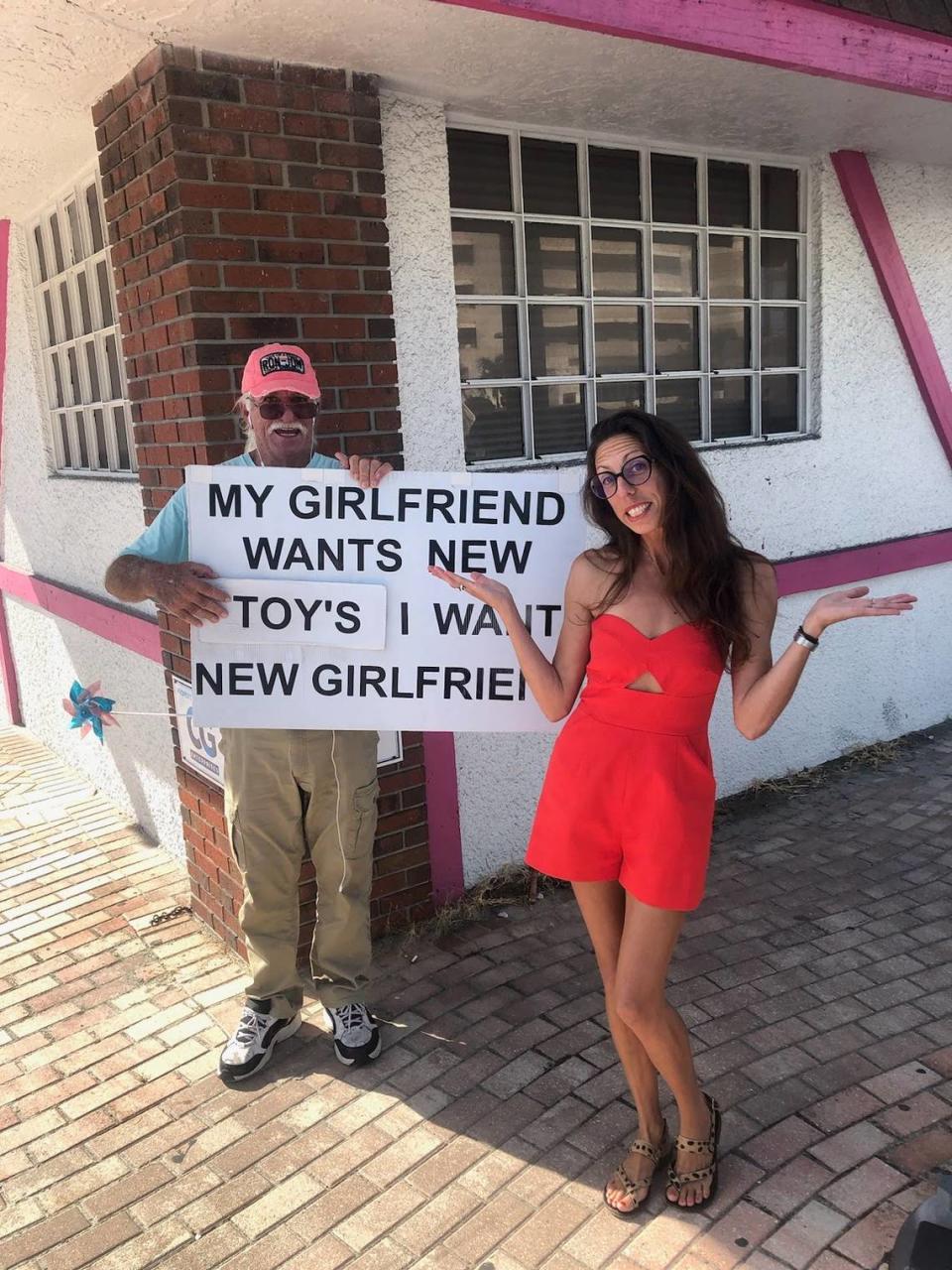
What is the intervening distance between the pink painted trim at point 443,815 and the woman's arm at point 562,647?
53.3 inches

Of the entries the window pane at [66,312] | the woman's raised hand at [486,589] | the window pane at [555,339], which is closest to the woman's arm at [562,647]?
the woman's raised hand at [486,589]

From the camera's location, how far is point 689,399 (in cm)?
478

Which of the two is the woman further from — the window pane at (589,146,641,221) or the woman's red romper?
the window pane at (589,146,641,221)

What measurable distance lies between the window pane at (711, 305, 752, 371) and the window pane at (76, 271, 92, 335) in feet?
10.0

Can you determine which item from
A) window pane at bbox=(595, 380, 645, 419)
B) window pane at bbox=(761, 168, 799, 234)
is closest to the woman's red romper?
window pane at bbox=(595, 380, 645, 419)

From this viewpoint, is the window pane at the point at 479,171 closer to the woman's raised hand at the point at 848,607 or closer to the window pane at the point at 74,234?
the window pane at the point at 74,234

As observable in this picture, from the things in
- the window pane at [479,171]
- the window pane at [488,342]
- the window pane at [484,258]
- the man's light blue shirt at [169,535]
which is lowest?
the man's light blue shirt at [169,535]

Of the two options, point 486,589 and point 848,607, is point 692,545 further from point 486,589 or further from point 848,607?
point 486,589

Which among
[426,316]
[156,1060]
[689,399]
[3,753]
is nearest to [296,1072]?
[156,1060]

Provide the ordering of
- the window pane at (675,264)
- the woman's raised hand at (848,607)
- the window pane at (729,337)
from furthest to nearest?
the window pane at (729,337) < the window pane at (675,264) < the woman's raised hand at (848,607)

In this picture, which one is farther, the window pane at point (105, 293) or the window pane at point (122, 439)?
the window pane at point (122, 439)

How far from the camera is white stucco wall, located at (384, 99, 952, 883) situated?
4.23 metres

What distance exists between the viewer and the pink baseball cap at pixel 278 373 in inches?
109

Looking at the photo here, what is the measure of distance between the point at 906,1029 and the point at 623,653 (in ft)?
5.78
